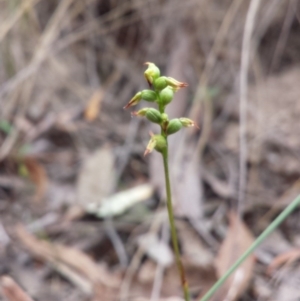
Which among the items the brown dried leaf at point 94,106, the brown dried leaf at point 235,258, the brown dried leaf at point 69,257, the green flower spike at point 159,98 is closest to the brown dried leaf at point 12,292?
the brown dried leaf at point 69,257

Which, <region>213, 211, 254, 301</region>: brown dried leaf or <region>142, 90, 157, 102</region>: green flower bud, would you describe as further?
<region>213, 211, 254, 301</region>: brown dried leaf

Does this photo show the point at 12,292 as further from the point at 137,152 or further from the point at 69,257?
the point at 137,152

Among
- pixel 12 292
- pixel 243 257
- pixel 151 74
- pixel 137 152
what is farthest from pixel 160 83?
pixel 137 152

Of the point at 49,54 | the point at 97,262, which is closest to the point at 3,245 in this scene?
the point at 97,262

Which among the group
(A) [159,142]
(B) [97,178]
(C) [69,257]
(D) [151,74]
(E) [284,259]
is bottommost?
(E) [284,259]

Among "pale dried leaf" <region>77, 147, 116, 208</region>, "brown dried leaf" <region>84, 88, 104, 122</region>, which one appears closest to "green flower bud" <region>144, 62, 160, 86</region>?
"pale dried leaf" <region>77, 147, 116, 208</region>

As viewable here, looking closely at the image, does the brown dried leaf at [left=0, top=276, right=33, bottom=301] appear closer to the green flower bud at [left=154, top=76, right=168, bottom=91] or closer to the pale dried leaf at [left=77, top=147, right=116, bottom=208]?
the pale dried leaf at [left=77, top=147, right=116, bottom=208]
